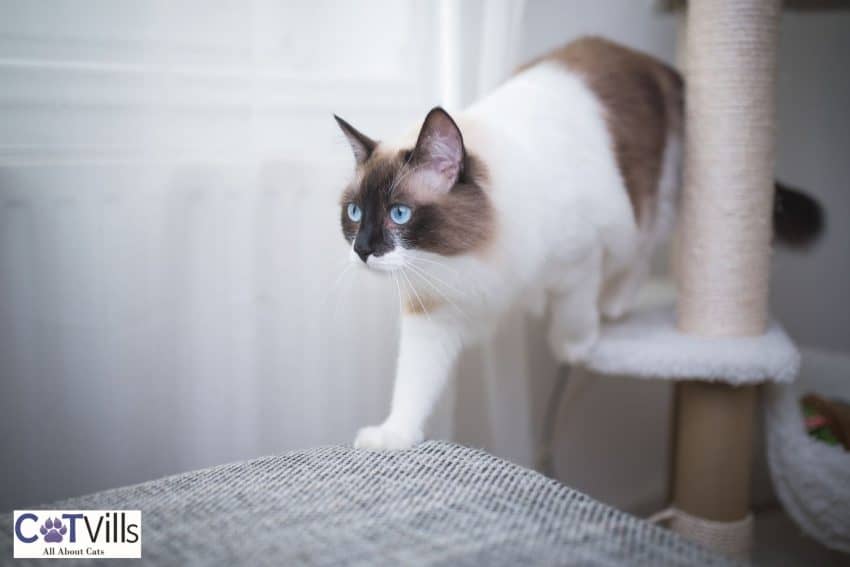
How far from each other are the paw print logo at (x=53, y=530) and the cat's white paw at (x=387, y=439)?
1.14 ft

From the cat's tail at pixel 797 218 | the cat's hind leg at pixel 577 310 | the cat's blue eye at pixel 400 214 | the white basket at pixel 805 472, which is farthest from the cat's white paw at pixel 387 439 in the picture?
the cat's tail at pixel 797 218

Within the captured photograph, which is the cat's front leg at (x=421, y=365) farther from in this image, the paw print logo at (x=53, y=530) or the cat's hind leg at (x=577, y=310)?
the paw print logo at (x=53, y=530)

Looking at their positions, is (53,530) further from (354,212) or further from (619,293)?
(619,293)

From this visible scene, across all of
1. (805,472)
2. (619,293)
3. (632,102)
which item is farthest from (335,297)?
(805,472)

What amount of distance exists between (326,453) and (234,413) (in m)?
0.45

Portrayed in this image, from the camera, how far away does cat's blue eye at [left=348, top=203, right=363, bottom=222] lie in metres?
0.95

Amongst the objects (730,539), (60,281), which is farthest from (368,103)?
(730,539)

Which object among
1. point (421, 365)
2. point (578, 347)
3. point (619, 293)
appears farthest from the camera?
point (619, 293)

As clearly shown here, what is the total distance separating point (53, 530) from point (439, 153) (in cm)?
62

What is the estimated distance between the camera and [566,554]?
574mm

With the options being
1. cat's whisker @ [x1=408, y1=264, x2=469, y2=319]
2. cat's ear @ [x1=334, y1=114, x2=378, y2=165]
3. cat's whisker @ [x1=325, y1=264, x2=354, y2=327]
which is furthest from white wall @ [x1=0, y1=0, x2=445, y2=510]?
cat's whisker @ [x1=408, y1=264, x2=469, y2=319]

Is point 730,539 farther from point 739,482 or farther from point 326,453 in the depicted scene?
point 326,453

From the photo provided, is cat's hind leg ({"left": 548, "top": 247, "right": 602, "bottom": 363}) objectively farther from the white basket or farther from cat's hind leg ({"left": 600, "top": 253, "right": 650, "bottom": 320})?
the white basket

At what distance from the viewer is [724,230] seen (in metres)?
1.20
